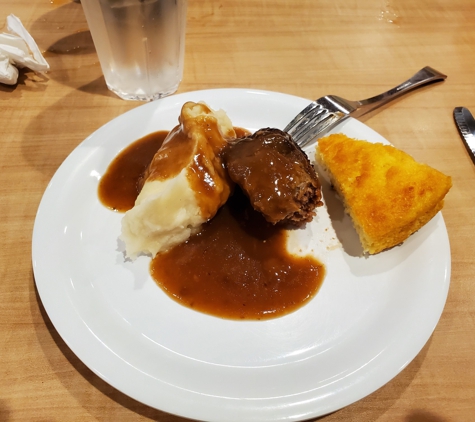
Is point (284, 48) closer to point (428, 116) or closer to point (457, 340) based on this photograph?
point (428, 116)

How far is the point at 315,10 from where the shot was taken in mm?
4305

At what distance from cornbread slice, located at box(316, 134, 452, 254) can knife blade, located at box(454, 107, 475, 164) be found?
0.97 metres

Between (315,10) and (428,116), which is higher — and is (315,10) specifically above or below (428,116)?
above

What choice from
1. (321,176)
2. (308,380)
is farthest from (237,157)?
(308,380)

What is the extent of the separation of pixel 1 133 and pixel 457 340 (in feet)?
10.9

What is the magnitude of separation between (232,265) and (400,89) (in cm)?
229

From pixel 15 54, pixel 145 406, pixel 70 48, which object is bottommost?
pixel 145 406

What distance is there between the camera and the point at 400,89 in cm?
336

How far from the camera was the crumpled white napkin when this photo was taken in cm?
313

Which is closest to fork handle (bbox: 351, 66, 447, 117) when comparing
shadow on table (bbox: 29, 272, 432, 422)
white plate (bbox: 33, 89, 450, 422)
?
white plate (bbox: 33, 89, 450, 422)

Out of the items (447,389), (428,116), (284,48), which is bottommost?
(447,389)

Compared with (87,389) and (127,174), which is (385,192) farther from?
(87,389)

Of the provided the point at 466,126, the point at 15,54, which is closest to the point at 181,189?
the point at 15,54

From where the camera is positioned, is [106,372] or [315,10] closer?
[106,372]
